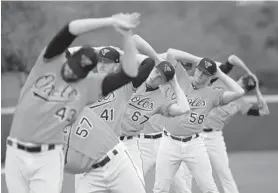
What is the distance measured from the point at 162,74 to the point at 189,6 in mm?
9411

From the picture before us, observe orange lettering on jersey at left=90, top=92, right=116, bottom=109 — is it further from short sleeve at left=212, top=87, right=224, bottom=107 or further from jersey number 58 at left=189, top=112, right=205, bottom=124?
short sleeve at left=212, top=87, right=224, bottom=107

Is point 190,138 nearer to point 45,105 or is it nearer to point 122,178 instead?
point 122,178

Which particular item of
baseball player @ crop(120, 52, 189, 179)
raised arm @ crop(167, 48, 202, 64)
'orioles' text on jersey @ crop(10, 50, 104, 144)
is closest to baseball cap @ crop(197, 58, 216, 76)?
raised arm @ crop(167, 48, 202, 64)

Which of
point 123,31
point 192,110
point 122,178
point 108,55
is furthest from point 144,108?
point 123,31

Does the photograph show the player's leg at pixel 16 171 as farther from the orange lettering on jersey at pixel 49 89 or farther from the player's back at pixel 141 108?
the player's back at pixel 141 108

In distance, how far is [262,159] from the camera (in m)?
14.6

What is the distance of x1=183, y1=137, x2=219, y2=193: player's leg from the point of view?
8.22m

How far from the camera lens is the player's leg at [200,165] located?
27.0ft

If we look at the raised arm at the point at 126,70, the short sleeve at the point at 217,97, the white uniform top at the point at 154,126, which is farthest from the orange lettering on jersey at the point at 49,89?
the white uniform top at the point at 154,126

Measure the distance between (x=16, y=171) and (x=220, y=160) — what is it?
4569 millimetres

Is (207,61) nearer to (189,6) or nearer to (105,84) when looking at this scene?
(105,84)

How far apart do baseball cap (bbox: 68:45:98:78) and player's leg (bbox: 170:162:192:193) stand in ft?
13.2

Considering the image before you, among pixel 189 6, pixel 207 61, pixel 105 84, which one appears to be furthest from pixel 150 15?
pixel 105 84

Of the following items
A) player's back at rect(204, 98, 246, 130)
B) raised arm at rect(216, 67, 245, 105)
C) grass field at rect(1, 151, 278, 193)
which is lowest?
grass field at rect(1, 151, 278, 193)
